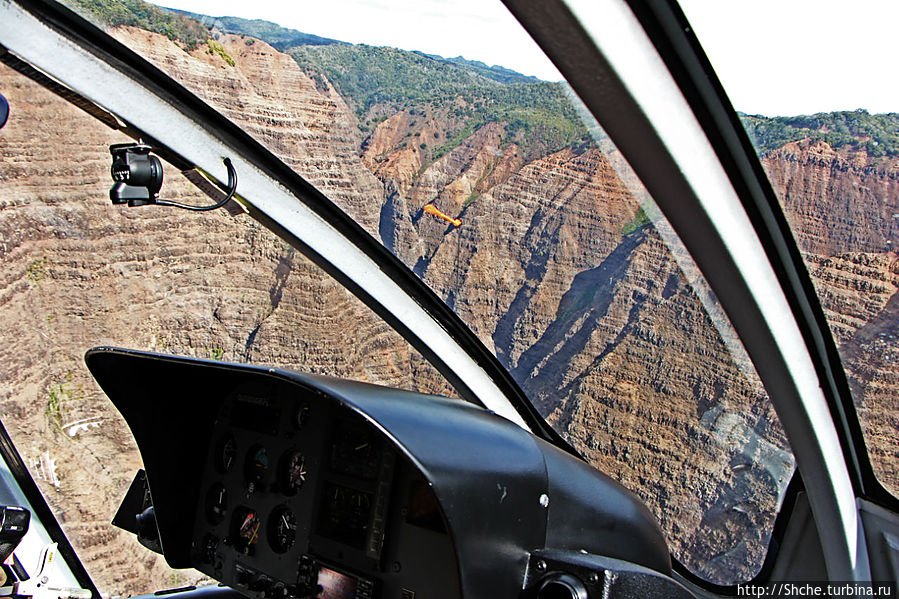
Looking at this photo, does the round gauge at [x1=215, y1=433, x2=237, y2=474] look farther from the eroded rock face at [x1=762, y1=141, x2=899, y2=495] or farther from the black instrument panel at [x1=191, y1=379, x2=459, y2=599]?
the eroded rock face at [x1=762, y1=141, x2=899, y2=495]

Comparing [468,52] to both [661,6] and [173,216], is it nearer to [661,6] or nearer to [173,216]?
[661,6]

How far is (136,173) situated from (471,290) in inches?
47.4

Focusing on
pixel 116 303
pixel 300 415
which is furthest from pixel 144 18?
pixel 116 303

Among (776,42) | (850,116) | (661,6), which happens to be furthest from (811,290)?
(661,6)

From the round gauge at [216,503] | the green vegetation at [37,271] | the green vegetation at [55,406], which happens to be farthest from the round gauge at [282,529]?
the green vegetation at [37,271]

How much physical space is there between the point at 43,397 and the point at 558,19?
2.93 m

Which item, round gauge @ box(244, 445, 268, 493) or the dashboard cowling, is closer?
the dashboard cowling

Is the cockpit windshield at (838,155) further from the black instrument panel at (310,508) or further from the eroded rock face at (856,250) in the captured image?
the black instrument panel at (310,508)

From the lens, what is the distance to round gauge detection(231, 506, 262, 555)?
1981 mm

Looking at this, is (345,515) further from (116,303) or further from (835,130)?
(116,303)

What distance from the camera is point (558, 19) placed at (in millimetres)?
1361

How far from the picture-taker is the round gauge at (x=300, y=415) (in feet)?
6.40

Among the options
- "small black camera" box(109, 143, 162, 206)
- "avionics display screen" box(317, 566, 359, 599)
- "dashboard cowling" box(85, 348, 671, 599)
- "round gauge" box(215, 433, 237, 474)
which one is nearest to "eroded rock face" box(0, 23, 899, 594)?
"small black camera" box(109, 143, 162, 206)

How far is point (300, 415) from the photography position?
197 cm
